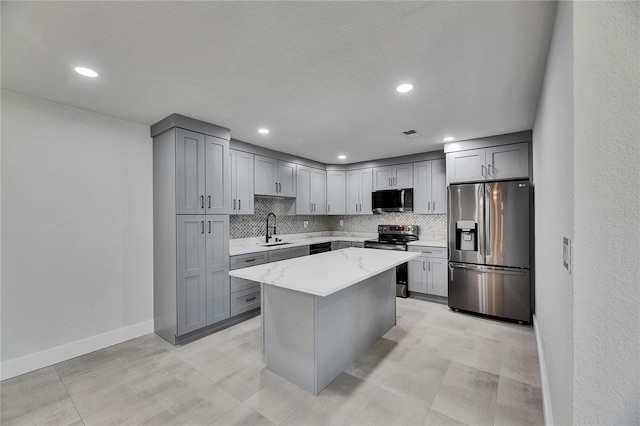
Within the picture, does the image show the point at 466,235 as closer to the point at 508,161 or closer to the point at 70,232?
the point at 508,161

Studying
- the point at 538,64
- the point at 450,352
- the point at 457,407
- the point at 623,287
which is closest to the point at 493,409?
the point at 457,407

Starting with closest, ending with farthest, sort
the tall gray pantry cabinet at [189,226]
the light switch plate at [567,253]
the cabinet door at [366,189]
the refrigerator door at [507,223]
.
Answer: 1. the light switch plate at [567,253]
2. the tall gray pantry cabinet at [189,226]
3. the refrigerator door at [507,223]
4. the cabinet door at [366,189]

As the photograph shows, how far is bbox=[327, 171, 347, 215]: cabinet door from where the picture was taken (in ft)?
18.6

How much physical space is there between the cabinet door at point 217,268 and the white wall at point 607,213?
10.5ft

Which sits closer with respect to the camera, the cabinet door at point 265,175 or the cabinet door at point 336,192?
the cabinet door at point 265,175

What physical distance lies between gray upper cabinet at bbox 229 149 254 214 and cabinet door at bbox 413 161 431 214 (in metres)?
2.80

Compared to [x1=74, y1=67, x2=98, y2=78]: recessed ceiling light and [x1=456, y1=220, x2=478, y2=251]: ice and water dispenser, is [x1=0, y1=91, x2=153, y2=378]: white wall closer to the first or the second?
[x1=74, y1=67, x2=98, y2=78]: recessed ceiling light

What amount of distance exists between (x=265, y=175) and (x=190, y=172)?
1.42 m

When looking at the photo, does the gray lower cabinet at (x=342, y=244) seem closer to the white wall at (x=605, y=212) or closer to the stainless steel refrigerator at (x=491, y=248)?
the stainless steel refrigerator at (x=491, y=248)

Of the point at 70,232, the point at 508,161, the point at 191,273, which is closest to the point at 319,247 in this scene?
the point at 191,273

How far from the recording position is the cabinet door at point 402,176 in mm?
4830

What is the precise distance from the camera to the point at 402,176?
16.1ft

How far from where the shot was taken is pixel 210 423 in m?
1.81

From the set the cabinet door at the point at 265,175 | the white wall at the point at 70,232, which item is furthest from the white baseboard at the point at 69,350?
the cabinet door at the point at 265,175
